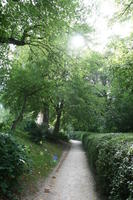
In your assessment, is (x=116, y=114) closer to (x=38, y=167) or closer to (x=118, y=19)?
(x=118, y=19)

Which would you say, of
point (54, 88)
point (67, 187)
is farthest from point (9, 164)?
point (54, 88)

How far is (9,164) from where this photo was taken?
13.7 ft

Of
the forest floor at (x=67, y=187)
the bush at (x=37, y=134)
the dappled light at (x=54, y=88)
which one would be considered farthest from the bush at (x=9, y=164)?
the bush at (x=37, y=134)

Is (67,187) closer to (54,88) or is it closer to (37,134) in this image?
(54,88)

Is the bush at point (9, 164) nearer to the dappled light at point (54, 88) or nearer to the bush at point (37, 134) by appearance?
the dappled light at point (54, 88)

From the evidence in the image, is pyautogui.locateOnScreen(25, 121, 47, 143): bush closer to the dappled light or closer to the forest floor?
the dappled light

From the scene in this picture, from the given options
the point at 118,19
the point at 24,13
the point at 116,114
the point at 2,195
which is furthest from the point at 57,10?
the point at 116,114

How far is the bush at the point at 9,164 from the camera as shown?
4.02 m

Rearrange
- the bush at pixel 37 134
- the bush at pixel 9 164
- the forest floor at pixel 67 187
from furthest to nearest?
the bush at pixel 37 134 < the forest floor at pixel 67 187 < the bush at pixel 9 164

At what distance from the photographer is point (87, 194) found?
5.45 m

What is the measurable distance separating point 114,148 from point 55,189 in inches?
101

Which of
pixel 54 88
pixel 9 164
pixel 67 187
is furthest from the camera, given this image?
pixel 54 88

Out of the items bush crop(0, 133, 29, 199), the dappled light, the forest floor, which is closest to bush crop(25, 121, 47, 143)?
the dappled light

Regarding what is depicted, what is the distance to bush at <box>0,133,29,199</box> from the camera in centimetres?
402
